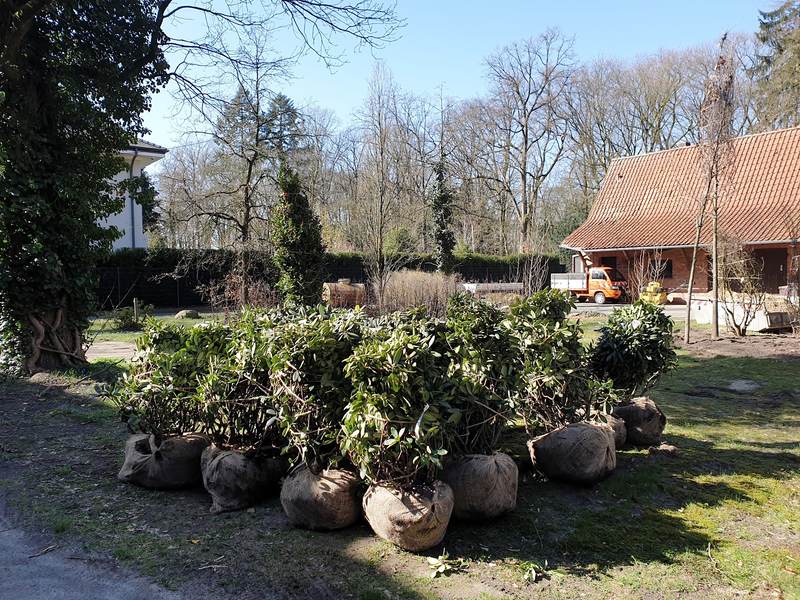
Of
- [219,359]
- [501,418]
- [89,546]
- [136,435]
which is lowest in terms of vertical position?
[89,546]

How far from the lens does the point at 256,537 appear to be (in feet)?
12.3

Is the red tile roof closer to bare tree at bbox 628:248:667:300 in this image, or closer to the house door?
bare tree at bbox 628:248:667:300

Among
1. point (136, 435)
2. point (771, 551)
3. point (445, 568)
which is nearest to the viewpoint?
point (445, 568)

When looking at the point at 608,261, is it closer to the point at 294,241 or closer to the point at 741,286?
the point at 741,286

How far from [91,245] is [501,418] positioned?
788 centimetres

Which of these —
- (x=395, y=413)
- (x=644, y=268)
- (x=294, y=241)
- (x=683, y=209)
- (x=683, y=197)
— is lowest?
(x=395, y=413)

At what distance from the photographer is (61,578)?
3311 millimetres

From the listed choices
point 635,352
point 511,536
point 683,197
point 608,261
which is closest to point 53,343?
point 511,536

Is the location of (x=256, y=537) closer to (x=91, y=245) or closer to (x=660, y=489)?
(x=660, y=489)

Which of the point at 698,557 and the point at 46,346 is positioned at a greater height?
the point at 46,346

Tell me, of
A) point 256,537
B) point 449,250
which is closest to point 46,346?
point 256,537

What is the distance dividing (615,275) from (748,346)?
17.1 meters

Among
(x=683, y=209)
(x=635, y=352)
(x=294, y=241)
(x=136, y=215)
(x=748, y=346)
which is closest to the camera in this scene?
(x=635, y=352)

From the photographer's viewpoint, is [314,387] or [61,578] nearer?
[61,578]
